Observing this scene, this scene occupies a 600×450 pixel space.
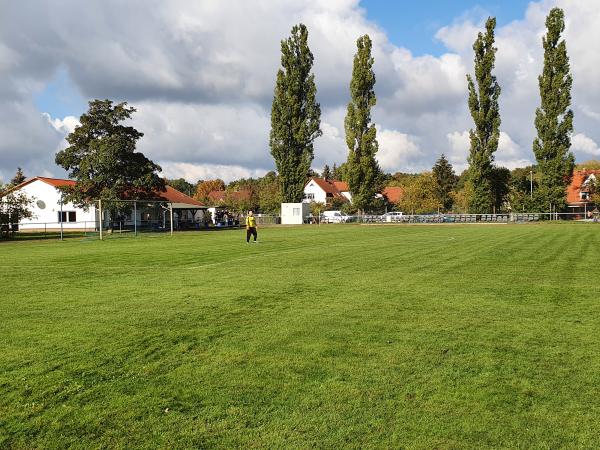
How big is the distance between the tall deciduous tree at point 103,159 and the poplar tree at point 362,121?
1005 inches

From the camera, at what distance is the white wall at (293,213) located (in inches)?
2552

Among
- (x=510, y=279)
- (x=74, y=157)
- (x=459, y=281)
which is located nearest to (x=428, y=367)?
(x=459, y=281)

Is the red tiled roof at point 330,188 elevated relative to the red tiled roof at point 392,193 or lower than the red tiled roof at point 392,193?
elevated

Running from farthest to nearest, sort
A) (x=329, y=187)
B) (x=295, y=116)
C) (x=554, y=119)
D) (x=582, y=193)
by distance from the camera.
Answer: (x=329, y=187)
(x=582, y=193)
(x=295, y=116)
(x=554, y=119)

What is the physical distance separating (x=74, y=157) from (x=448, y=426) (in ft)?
160

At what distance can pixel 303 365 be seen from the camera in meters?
5.51

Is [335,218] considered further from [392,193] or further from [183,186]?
[183,186]

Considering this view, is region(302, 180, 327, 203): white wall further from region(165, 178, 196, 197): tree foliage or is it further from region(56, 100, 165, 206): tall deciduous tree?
region(56, 100, 165, 206): tall deciduous tree

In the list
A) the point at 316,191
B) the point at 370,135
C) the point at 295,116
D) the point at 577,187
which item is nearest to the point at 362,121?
the point at 370,135

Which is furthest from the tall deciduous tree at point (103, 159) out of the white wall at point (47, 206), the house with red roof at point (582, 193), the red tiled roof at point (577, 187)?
the red tiled roof at point (577, 187)

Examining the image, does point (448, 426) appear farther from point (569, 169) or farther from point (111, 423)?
point (569, 169)

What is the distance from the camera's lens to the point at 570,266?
14.6 metres

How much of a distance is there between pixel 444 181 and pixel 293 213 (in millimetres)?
30621

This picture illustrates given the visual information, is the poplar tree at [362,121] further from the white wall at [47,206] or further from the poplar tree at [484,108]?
the white wall at [47,206]
